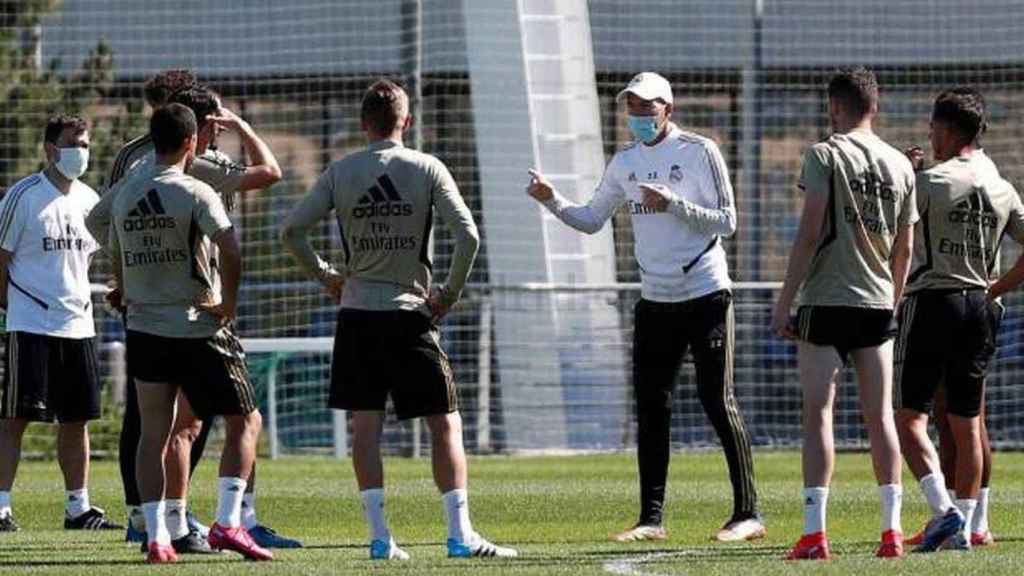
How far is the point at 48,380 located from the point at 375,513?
11.7ft

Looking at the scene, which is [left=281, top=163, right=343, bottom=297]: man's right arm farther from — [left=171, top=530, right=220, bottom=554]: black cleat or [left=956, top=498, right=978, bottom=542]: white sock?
[left=956, top=498, right=978, bottom=542]: white sock

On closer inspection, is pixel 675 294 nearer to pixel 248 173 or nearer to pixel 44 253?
pixel 248 173

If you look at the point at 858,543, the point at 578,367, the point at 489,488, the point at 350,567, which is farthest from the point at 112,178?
the point at 578,367

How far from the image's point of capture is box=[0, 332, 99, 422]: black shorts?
1332cm

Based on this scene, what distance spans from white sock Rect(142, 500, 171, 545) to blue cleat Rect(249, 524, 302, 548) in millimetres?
→ 1081

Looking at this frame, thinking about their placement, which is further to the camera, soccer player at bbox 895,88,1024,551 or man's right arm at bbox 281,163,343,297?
soccer player at bbox 895,88,1024,551

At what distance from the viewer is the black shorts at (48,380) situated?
13320 mm

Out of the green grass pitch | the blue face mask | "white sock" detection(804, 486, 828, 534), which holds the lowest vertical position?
the green grass pitch

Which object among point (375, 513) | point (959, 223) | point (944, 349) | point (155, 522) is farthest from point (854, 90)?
point (155, 522)

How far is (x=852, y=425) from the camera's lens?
884 inches

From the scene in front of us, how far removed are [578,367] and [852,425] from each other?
2.59 meters

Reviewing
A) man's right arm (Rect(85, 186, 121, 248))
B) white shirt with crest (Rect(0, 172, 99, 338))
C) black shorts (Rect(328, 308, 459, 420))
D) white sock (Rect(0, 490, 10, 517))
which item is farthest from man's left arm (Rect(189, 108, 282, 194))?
white sock (Rect(0, 490, 10, 517))

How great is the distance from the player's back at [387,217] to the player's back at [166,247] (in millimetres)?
547

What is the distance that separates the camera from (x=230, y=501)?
35.0ft
